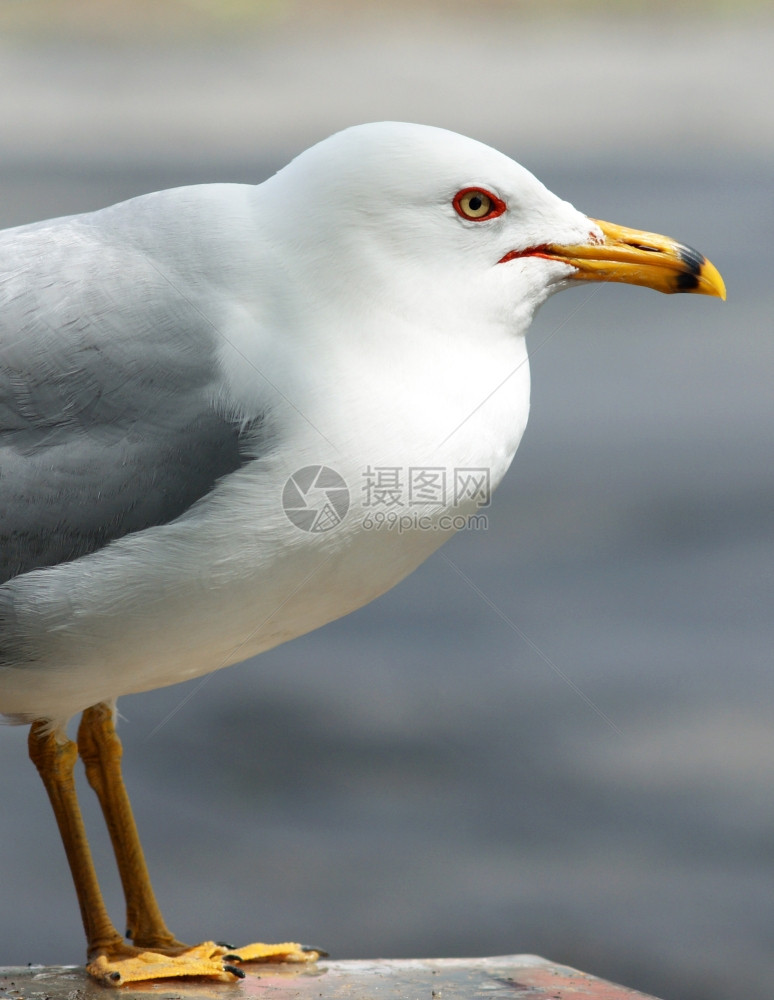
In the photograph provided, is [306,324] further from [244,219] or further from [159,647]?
[159,647]

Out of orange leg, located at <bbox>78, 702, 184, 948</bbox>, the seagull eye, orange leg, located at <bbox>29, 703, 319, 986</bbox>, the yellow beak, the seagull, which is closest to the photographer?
the seagull

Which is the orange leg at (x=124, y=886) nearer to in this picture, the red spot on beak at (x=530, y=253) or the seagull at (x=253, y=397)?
the seagull at (x=253, y=397)

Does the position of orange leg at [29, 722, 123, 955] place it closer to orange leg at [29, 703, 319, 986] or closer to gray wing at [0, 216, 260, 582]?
orange leg at [29, 703, 319, 986]

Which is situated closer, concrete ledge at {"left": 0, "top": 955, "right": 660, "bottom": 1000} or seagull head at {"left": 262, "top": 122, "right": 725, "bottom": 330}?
seagull head at {"left": 262, "top": 122, "right": 725, "bottom": 330}

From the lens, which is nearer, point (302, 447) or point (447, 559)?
point (302, 447)

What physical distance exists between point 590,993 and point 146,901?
85cm

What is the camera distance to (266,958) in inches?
106

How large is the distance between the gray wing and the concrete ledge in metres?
0.81

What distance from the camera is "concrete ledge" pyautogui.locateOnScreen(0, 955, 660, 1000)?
244 cm

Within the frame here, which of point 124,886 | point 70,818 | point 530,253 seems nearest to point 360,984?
point 124,886

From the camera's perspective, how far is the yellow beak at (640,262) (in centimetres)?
237

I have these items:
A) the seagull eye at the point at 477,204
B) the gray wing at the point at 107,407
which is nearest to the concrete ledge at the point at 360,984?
the gray wing at the point at 107,407

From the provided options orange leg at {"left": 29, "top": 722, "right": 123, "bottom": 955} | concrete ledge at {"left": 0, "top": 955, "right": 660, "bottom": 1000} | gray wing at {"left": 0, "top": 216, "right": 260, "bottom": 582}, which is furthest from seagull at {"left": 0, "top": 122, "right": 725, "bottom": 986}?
concrete ledge at {"left": 0, "top": 955, "right": 660, "bottom": 1000}

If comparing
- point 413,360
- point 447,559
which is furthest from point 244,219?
point 447,559
